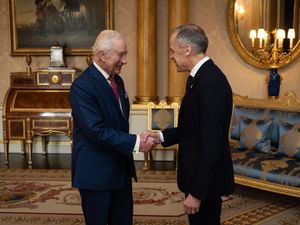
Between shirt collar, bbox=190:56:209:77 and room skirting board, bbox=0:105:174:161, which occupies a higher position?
shirt collar, bbox=190:56:209:77

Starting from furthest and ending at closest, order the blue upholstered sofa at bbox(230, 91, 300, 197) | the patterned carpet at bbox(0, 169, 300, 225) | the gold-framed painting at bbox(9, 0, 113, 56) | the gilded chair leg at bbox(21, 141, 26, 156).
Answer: the gilded chair leg at bbox(21, 141, 26, 156), the gold-framed painting at bbox(9, 0, 113, 56), the blue upholstered sofa at bbox(230, 91, 300, 197), the patterned carpet at bbox(0, 169, 300, 225)

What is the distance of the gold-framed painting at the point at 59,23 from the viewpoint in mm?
6219

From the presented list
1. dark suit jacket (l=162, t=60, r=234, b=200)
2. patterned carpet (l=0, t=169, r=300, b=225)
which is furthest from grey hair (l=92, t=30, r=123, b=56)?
patterned carpet (l=0, t=169, r=300, b=225)

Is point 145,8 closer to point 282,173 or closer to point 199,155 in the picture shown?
point 282,173

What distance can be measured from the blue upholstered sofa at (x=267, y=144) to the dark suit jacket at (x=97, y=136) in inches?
82.0

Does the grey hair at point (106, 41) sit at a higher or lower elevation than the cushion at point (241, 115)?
higher

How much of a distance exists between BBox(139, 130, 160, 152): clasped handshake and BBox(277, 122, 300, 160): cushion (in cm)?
212

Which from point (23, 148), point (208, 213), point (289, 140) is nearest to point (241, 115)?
point (289, 140)

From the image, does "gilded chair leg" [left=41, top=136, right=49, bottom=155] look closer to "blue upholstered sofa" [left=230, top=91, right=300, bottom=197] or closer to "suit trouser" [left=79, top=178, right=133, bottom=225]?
"blue upholstered sofa" [left=230, top=91, right=300, bottom=197]

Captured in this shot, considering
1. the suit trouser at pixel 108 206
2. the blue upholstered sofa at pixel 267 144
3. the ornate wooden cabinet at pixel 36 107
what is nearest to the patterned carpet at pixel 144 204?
the blue upholstered sofa at pixel 267 144

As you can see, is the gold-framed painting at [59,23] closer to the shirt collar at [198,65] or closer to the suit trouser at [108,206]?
the suit trouser at [108,206]

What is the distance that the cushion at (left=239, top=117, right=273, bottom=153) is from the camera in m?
4.38

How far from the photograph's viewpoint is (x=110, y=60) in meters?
2.10

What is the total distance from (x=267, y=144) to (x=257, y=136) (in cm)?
13
